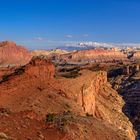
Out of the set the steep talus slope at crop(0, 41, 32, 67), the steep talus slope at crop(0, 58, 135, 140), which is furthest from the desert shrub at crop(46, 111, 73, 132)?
the steep talus slope at crop(0, 41, 32, 67)

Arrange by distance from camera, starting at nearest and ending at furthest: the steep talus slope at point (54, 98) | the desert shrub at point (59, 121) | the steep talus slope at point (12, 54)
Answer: the desert shrub at point (59, 121), the steep talus slope at point (54, 98), the steep talus slope at point (12, 54)

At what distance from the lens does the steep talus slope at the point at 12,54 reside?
165125 millimetres

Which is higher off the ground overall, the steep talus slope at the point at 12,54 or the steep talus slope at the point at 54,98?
the steep talus slope at the point at 54,98

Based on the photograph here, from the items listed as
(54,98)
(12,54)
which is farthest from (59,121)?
(12,54)

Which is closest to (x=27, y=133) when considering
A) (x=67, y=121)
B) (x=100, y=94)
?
(x=67, y=121)

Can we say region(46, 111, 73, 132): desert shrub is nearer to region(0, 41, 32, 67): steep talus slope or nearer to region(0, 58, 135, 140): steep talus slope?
region(0, 58, 135, 140): steep talus slope

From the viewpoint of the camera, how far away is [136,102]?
248 ft

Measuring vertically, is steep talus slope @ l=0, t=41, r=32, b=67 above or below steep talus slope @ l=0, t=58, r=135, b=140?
below

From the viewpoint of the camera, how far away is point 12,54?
566 feet

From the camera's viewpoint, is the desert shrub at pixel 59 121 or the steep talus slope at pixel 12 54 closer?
the desert shrub at pixel 59 121

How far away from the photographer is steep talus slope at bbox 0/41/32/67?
542 feet

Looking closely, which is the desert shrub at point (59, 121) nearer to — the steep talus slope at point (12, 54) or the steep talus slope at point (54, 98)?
the steep talus slope at point (54, 98)

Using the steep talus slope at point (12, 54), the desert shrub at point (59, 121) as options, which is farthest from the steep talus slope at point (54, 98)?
the steep talus slope at point (12, 54)

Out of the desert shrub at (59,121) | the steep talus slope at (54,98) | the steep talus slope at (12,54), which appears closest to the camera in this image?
the desert shrub at (59,121)
